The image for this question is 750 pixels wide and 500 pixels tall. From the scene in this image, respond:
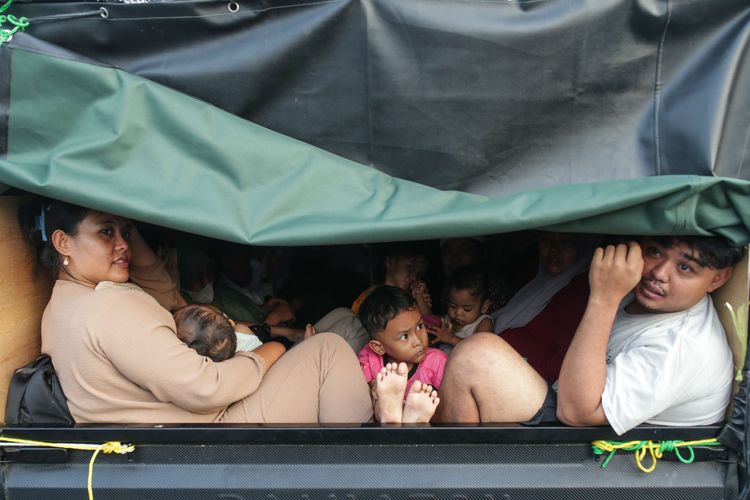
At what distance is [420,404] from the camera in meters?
2.19

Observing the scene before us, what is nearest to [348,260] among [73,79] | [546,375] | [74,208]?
[546,375]

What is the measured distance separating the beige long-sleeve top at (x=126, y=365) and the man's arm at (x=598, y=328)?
1.07 meters

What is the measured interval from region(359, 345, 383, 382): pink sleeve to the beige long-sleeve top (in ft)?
2.16

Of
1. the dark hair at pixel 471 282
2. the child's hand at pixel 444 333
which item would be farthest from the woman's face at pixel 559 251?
the child's hand at pixel 444 333

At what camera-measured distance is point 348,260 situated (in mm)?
3801

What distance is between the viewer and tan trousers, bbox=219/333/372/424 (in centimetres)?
234

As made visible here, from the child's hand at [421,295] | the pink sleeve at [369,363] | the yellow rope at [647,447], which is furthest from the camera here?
the child's hand at [421,295]

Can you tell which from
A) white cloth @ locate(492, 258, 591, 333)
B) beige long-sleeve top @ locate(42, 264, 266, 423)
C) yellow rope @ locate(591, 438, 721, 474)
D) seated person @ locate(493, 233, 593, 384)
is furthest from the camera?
white cloth @ locate(492, 258, 591, 333)

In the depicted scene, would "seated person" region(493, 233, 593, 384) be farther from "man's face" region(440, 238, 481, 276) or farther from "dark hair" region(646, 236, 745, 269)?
"dark hair" region(646, 236, 745, 269)

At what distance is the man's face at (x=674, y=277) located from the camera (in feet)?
6.61

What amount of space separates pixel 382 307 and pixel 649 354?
1052mm

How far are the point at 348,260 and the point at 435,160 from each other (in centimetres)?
184

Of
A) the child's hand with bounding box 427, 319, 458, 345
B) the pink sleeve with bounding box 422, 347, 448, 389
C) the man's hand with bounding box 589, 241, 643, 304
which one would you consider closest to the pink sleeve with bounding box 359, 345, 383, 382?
the pink sleeve with bounding box 422, 347, 448, 389

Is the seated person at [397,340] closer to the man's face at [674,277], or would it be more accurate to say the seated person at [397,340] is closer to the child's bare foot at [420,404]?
the child's bare foot at [420,404]
